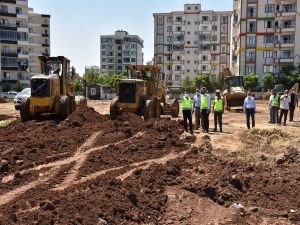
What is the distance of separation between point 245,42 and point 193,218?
62.5 metres

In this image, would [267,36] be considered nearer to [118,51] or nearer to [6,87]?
[6,87]

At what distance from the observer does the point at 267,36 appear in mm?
66312

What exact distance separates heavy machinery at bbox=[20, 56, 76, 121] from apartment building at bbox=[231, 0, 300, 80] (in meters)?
49.2

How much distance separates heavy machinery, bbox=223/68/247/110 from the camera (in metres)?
30.9

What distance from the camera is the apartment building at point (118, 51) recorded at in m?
138

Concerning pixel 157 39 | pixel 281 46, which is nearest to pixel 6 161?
pixel 281 46

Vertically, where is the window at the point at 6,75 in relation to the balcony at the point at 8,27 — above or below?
below

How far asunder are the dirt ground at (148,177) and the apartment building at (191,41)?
264 feet

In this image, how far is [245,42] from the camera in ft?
221

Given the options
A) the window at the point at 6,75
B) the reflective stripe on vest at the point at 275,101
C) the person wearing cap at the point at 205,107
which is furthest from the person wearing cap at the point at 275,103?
the window at the point at 6,75

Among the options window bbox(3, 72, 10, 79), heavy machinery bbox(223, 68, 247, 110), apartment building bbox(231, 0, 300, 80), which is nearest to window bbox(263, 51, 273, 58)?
apartment building bbox(231, 0, 300, 80)

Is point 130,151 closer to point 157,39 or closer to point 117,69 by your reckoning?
point 157,39

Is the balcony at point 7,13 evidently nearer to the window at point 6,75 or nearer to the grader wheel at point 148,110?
the window at point 6,75

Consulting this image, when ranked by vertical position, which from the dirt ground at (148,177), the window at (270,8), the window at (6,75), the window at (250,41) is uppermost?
the window at (270,8)
